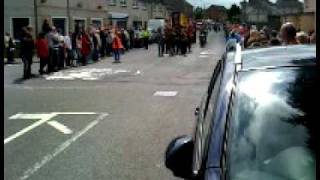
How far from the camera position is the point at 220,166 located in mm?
2883

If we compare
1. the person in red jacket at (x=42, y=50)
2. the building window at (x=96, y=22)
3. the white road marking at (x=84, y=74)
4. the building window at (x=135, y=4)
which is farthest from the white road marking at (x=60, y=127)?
the building window at (x=135, y=4)

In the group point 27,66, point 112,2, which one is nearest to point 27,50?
point 27,66

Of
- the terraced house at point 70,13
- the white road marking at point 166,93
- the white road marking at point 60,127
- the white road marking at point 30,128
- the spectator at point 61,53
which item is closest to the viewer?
the white road marking at point 30,128

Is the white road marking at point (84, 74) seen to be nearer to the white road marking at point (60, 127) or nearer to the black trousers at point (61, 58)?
the black trousers at point (61, 58)

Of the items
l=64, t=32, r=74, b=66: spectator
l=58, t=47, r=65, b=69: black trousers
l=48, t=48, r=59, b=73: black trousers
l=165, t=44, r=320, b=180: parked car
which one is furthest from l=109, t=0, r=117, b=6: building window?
l=165, t=44, r=320, b=180: parked car

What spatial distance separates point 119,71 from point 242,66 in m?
20.3

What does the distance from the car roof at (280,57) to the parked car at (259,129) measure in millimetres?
10

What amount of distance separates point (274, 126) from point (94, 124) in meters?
8.44

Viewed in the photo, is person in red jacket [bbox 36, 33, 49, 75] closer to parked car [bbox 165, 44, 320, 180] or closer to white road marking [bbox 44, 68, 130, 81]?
white road marking [bbox 44, 68, 130, 81]

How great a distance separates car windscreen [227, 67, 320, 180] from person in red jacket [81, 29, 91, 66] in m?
25.0

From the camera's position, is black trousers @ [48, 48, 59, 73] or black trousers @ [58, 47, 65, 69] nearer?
black trousers @ [48, 48, 59, 73]

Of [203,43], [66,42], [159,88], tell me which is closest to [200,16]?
[203,43]

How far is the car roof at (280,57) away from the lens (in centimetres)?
364

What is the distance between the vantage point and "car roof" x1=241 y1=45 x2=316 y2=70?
364 centimetres
